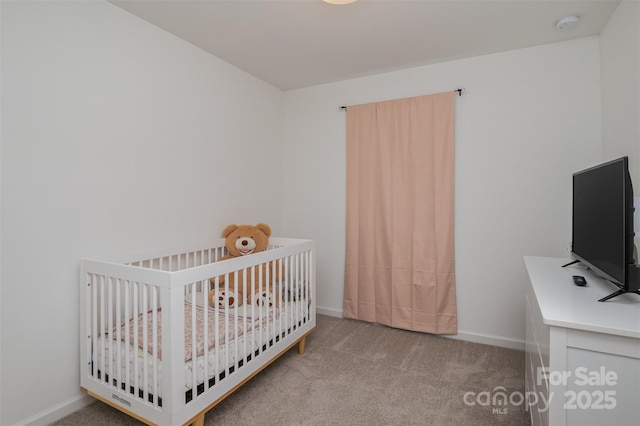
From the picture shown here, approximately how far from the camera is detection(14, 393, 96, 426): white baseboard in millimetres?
1653

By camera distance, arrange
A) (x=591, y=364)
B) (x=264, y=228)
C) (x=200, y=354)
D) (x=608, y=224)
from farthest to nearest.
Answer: (x=264, y=228) → (x=200, y=354) → (x=608, y=224) → (x=591, y=364)

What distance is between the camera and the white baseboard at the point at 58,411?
1.65 meters

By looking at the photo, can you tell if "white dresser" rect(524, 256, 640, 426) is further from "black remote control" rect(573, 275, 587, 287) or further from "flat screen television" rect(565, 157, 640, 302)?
"black remote control" rect(573, 275, 587, 287)

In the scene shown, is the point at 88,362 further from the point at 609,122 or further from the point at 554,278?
the point at 609,122

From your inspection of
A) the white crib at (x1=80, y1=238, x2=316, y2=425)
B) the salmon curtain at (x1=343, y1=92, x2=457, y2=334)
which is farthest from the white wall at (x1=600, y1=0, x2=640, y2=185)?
the white crib at (x1=80, y1=238, x2=316, y2=425)

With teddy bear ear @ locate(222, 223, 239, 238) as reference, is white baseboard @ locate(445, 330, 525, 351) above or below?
below

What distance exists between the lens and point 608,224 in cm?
139

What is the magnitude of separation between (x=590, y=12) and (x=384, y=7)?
1.27 metres

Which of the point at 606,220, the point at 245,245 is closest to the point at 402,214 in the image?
the point at 245,245

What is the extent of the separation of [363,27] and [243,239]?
1.75 m

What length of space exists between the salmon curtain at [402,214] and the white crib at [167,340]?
1039mm

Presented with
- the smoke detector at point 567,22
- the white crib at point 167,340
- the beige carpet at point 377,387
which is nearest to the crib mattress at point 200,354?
the white crib at point 167,340

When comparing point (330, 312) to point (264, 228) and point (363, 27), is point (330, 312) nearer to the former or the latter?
point (264, 228)

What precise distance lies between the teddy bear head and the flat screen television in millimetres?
2090
